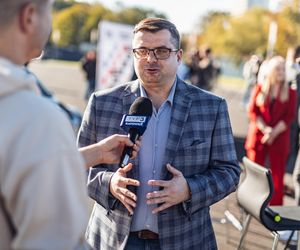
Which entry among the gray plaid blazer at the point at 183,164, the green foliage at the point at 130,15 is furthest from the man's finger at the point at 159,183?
the green foliage at the point at 130,15

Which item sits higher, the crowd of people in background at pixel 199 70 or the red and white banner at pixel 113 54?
the red and white banner at pixel 113 54

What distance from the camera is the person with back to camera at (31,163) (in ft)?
3.93

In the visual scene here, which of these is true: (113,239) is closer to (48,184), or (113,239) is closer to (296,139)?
(48,184)

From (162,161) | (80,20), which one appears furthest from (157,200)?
(80,20)

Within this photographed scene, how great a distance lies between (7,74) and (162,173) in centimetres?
125

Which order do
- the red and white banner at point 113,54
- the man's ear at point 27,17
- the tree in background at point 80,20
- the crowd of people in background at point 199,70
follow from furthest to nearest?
the tree in background at point 80,20, the crowd of people in background at point 199,70, the red and white banner at point 113,54, the man's ear at point 27,17

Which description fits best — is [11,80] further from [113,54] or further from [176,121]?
A: [113,54]

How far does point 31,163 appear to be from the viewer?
119 cm

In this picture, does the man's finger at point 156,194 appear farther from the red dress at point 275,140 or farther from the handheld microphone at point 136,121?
the red dress at point 275,140

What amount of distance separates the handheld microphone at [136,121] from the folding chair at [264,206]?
167 centimetres

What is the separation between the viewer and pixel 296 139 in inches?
275

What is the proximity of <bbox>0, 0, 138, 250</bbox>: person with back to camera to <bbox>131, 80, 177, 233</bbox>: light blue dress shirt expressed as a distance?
1.07 meters

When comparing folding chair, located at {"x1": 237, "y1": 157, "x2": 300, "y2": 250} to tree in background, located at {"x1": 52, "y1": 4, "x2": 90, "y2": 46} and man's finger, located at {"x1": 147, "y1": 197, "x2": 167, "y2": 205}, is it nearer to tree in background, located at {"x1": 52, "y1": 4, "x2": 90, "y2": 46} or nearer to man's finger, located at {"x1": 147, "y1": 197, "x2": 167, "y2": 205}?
man's finger, located at {"x1": 147, "y1": 197, "x2": 167, "y2": 205}

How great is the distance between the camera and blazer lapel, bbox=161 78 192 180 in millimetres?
2365
